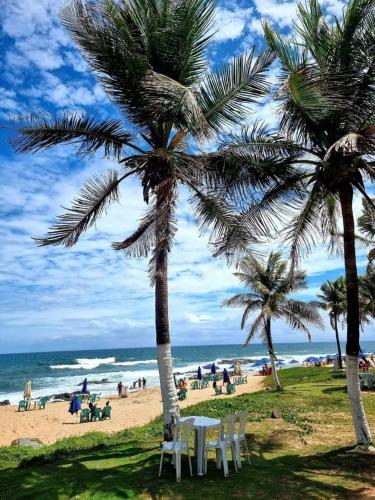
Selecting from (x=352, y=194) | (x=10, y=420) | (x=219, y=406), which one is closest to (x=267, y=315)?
(x=219, y=406)

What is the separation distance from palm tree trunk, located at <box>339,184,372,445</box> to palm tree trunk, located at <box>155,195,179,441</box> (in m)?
3.51

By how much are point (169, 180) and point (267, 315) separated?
14877 millimetres

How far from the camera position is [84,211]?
9.11 meters

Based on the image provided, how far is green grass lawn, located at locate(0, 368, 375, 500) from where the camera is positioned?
6133mm

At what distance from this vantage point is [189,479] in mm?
6770

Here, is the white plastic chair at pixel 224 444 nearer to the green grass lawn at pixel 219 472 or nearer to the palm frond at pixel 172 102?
the green grass lawn at pixel 219 472

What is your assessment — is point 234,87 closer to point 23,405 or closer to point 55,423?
point 55,423

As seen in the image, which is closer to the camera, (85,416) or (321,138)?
(321,138)

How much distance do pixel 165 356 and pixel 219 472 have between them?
225cm

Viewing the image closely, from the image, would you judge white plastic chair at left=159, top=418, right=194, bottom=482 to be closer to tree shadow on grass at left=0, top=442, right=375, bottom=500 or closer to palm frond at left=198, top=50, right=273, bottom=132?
tree shadow on grass at left=0, top=442, right=375, bottom=500

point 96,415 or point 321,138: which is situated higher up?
point 321,138

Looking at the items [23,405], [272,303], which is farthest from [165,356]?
[23,405]

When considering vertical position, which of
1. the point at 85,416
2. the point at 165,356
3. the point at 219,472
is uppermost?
the point at 165,356

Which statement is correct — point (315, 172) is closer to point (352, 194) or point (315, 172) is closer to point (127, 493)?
point (352, 194)
